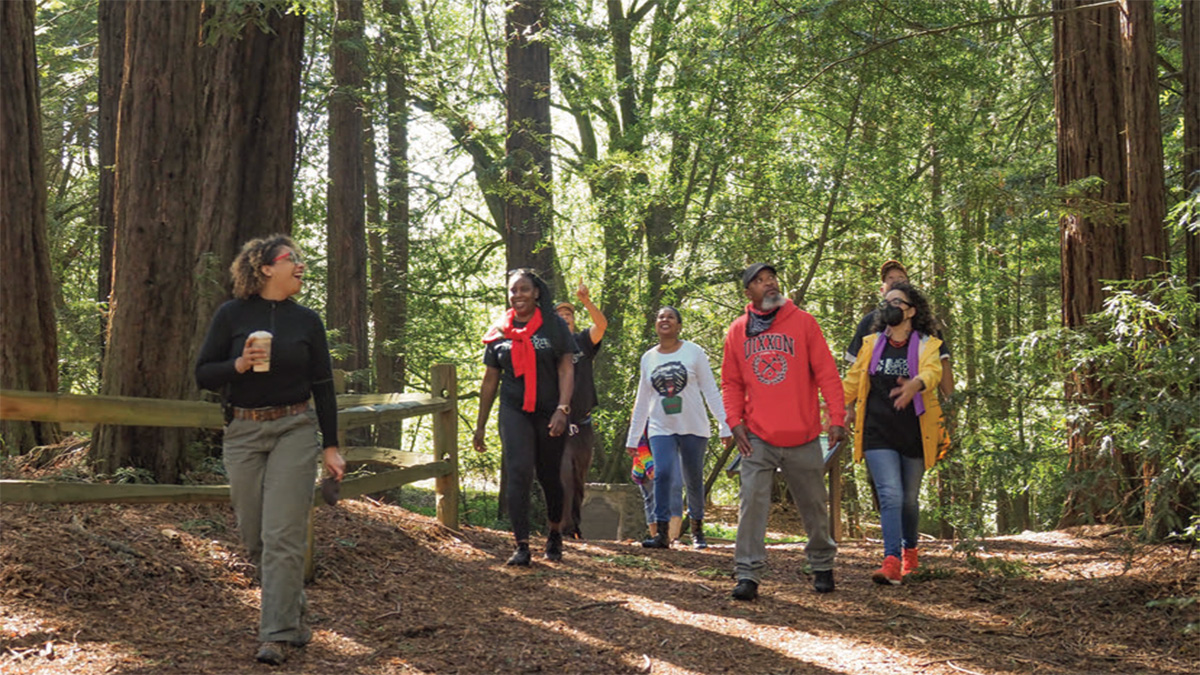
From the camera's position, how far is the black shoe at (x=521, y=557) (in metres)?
8.38

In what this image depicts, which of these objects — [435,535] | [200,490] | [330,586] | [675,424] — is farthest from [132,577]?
[675,424]

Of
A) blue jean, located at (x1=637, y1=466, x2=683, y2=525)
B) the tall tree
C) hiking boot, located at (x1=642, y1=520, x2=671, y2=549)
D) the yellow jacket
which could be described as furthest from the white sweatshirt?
the tall tree

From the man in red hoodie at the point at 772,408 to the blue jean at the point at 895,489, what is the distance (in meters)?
0.50

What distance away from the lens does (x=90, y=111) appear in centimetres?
1644

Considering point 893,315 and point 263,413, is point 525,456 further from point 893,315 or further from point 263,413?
point 263,413

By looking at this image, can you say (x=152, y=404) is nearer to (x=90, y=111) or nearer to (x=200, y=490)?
(x=200, y=490)

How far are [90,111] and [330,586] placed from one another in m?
12.1

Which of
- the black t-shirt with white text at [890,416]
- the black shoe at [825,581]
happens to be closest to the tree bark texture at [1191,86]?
the black t-shirt with white text at [890,416]

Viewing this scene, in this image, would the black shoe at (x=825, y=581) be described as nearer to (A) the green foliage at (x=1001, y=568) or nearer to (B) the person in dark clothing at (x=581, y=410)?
(A) the green foliage at (x=1001, y=568)

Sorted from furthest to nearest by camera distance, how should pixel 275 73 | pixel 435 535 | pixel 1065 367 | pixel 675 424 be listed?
pixel 675 424 < pixel 435 535 < pixel 275 73 < pixel 1065 367

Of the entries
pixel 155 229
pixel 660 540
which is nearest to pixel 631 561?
pixel 660 540

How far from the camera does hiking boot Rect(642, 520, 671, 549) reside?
1019 centimetres

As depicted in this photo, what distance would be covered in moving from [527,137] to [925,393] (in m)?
10.6

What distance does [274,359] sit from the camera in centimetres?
536
